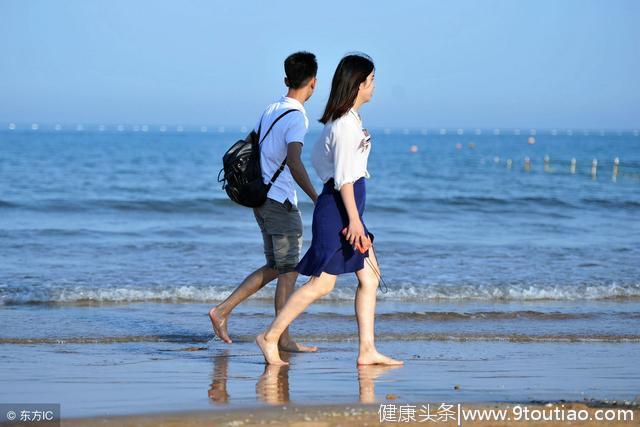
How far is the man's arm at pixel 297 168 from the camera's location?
5410 mm

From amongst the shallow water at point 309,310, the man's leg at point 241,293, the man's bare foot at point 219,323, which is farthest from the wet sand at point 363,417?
the man's bare foot at point 219,323

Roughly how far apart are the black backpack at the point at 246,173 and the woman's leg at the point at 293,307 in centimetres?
76

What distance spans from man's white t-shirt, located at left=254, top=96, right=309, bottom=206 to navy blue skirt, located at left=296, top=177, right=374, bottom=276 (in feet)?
1.92

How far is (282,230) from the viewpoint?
5.69m

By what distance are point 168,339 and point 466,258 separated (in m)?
6.24

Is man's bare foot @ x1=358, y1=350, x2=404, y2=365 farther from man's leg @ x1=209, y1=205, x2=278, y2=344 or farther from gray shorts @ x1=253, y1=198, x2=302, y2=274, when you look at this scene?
man's leg @ x1=209, y1=205, x2=278, y2=344

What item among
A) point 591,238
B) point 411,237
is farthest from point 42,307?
point 591,238

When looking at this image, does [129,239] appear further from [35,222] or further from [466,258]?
[466,258]

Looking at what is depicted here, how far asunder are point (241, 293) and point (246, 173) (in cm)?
101

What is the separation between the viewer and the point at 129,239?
14320mm

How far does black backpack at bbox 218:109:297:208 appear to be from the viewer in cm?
558

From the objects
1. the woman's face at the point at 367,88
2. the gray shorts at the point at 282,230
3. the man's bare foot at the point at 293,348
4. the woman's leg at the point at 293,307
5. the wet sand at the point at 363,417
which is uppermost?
the woman's face at the point at 367,88

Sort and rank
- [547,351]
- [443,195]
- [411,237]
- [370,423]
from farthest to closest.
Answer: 1. [443,195]
2. [411,237]
3. [547,351]
4. [370,423]

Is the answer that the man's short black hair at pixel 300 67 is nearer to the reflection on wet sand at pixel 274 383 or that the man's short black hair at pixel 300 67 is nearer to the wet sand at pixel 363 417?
the reflection on wet sand at pixel 274 383
